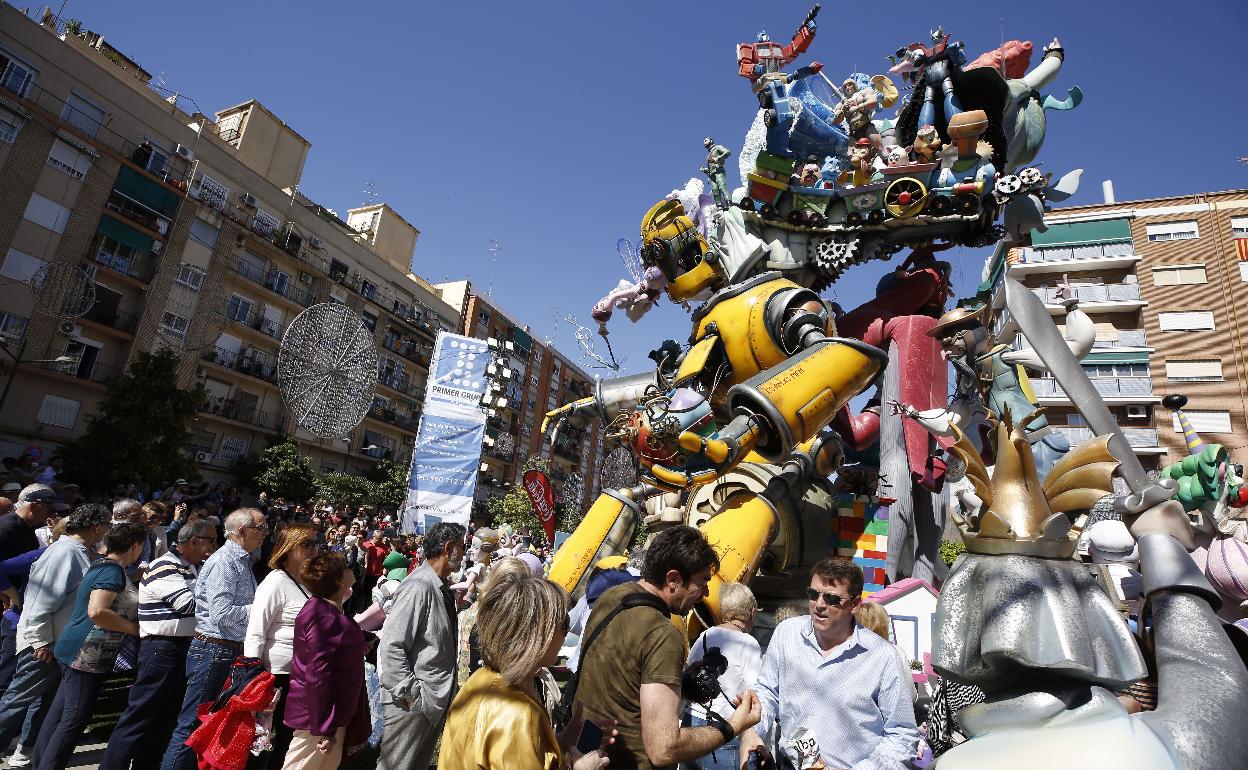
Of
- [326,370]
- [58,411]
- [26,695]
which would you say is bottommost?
[26,695]

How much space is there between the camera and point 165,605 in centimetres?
424

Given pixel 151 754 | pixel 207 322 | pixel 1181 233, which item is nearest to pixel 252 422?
pixel 207 322

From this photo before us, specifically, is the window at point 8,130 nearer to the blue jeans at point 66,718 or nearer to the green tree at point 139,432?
the green tree at point 139,432

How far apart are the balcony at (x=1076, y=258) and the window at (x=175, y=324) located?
33.9 m

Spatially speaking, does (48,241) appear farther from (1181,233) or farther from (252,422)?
(1181,233)

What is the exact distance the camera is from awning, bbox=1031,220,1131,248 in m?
28.7

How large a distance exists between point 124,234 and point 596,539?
2739 cm

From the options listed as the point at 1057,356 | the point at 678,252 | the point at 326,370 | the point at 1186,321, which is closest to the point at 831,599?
the point at 1057,356

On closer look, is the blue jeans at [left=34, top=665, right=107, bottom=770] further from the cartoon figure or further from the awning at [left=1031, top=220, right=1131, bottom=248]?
the awning at [left=1031, top=220, right=1131, bottom=248]

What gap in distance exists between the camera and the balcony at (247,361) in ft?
94.8

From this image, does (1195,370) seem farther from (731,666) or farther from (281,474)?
(281,474)

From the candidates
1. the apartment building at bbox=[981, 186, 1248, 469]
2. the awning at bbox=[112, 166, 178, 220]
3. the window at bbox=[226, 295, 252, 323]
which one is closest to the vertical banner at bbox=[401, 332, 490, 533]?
the awning at bbox=[112, 166, 178, 220]

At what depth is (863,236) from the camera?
21.4 ft

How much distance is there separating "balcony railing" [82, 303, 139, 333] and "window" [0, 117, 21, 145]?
580 centimetres
